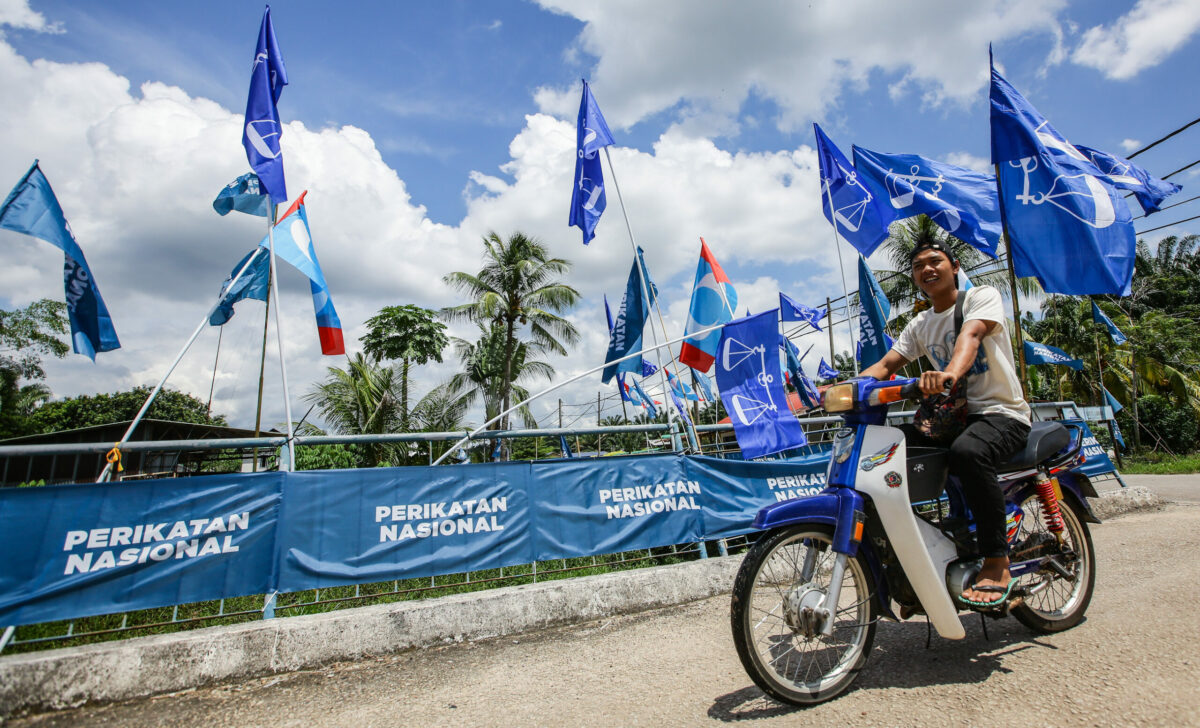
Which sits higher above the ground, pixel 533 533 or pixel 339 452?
pixel 339 452

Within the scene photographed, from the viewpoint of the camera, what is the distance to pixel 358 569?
14.6ft

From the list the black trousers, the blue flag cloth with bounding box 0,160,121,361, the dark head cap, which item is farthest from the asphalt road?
the blue flag cloth with bounding box 0,160,121,361

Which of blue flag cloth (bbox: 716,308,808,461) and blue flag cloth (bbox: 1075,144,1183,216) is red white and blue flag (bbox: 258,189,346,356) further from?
blue flag cloth (bbox: 1075,144,1183,216)

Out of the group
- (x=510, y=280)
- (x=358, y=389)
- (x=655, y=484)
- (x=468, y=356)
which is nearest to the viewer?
(x=655, y=484)

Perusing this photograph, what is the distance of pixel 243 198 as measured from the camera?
6.05m

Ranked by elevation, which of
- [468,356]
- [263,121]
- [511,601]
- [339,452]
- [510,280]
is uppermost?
[510,280]

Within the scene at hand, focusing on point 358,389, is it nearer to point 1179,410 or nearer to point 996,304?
point 996,304

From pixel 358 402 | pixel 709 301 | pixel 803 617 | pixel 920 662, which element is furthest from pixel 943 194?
pixel 358 402

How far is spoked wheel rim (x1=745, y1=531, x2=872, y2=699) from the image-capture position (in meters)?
2.56

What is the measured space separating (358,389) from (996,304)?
2465 cm

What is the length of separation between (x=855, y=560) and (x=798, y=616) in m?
0.41

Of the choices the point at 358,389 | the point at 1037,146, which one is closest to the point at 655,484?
the point at 1037,146

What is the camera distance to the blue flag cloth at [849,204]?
8.59 m

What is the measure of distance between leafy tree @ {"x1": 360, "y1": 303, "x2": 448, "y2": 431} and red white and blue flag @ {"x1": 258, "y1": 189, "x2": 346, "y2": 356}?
2076cm
